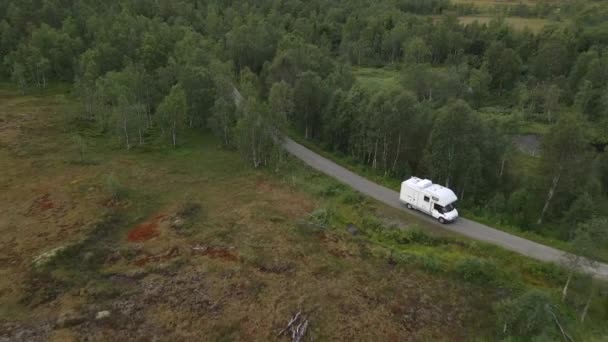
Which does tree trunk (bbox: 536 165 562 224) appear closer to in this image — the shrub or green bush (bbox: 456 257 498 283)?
green bush (bbox: 456 257 498 283)

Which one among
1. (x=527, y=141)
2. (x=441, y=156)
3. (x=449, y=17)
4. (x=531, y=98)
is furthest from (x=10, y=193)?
(x=449, y=17)

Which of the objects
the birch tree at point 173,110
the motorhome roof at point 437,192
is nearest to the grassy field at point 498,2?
the birch tree at point 173,110

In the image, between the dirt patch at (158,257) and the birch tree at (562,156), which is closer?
the dirt patch at (158,257)

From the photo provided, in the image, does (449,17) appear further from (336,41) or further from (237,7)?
(237,7)

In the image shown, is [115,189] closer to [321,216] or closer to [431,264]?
[321,216]

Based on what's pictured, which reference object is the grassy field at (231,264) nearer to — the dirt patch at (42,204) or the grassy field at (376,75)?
the dirt patch at (42,204)

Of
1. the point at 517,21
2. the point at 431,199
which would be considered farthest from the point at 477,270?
the point at 517,21
